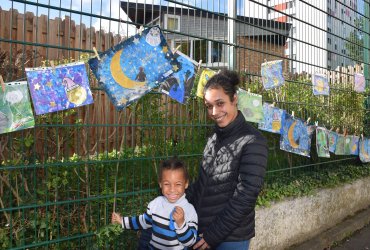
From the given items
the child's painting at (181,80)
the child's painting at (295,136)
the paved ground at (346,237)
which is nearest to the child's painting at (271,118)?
the child's painting at (295,136)

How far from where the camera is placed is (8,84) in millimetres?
2438

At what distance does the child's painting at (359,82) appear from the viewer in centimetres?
682

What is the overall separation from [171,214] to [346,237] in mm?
4267

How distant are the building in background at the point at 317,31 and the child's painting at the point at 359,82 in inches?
10.1

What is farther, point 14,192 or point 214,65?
point 214,65

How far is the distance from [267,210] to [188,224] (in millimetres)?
2252

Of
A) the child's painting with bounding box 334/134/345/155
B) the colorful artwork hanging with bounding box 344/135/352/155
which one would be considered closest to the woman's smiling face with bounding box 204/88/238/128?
the child's painting with bounding box 334/134/345/155

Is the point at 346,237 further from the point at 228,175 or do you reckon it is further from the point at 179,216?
the point at 179,216

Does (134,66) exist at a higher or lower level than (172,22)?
lower

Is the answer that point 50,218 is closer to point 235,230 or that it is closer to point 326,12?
point 235,230

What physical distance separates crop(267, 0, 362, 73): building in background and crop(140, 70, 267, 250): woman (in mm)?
2732

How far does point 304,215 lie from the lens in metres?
5.13

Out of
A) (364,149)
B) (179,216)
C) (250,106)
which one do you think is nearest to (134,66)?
(179,216)

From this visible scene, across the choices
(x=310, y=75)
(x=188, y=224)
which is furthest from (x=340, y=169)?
(x=188, y=224)
